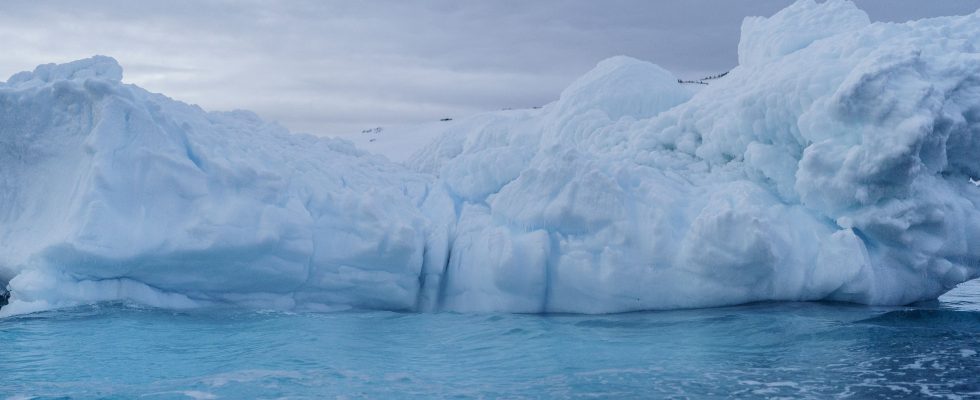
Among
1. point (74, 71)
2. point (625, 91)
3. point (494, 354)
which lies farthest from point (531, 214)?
point (74, 71)

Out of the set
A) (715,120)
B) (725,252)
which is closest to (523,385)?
(725,252)

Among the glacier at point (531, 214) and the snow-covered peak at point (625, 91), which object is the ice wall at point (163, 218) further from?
the snow-covered peak at point (625, 91)

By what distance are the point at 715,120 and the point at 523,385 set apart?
6200 mm

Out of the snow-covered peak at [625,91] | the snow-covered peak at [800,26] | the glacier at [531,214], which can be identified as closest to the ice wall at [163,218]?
the glacier at [531,214]

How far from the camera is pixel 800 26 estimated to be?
40.7ft

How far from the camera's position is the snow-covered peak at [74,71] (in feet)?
34.4

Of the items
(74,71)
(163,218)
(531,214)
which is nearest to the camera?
(163,218)

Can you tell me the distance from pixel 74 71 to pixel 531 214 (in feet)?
19.4

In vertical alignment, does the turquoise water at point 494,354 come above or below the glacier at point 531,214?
below

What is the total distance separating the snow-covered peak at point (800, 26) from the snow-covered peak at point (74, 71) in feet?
28.7

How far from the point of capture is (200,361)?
24.2ft

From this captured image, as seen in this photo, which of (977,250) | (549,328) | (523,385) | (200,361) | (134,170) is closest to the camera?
(523,385)

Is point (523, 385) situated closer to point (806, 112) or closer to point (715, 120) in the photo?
point (806, 112)

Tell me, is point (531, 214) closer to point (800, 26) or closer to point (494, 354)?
point (494, 354)
